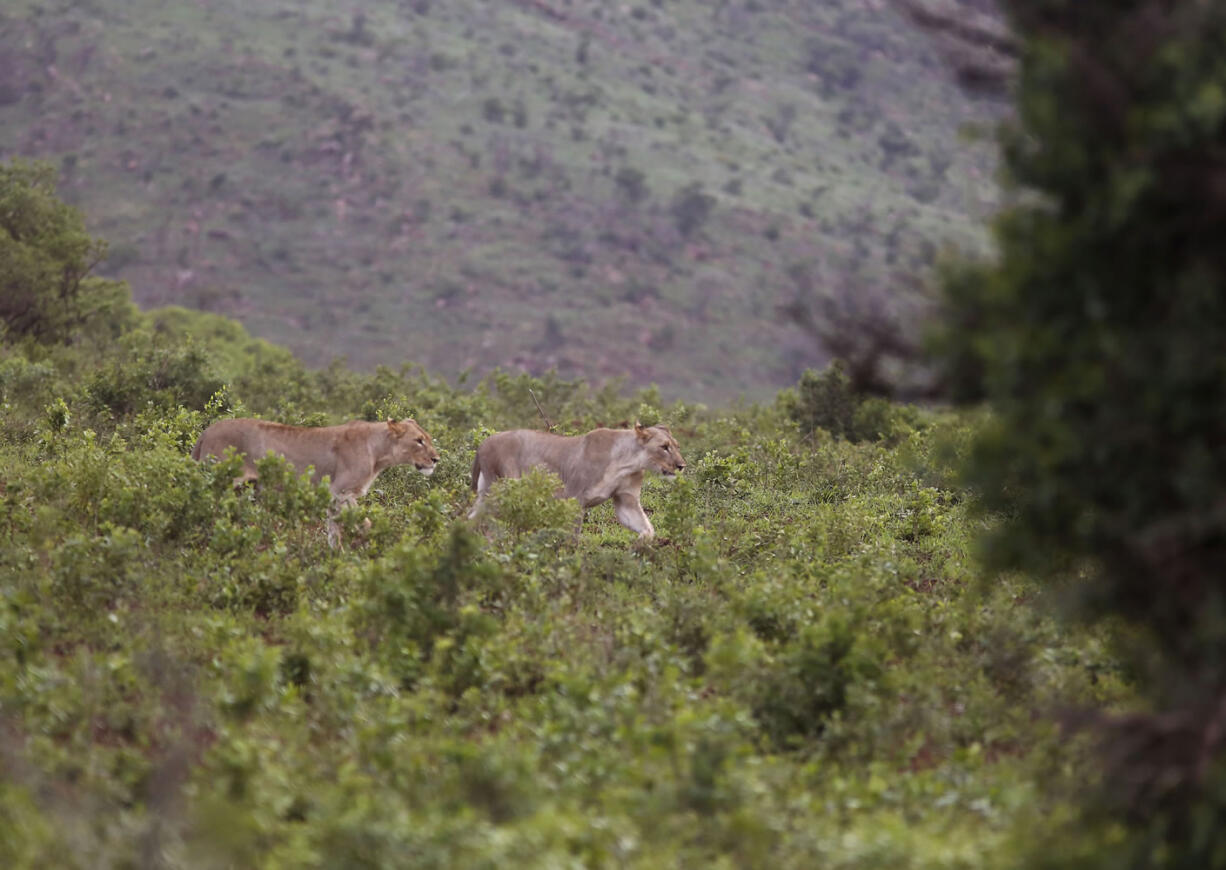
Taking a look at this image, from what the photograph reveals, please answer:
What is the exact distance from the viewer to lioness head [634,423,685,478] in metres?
15.9

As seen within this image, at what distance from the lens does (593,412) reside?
2855cm

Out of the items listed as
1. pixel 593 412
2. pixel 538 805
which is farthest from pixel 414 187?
pixel 538 805

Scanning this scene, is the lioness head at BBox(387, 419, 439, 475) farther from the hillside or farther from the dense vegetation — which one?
the hillside

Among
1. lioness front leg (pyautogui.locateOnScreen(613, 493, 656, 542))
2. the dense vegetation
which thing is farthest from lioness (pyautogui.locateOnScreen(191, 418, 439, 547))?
lioness front leg (pyautogui.locateOnScreen(613, 493, 656, 542))

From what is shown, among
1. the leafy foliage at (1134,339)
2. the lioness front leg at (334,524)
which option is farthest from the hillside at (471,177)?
the leafy foliage at (1134,339)

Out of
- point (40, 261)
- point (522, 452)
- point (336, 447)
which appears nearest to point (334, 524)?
point (336, 447)

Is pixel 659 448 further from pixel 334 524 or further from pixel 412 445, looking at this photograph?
pixel 334 524

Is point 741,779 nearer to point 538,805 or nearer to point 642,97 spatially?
point 538,805

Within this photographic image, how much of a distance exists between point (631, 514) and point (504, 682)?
230 inches

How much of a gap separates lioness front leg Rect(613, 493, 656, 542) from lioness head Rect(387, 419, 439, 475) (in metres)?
2.23

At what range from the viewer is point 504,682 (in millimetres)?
9891

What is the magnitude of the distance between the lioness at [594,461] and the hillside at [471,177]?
1964 inches

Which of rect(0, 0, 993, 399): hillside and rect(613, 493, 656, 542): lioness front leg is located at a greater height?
rect(613, 493, 656, 542): lioness front leg

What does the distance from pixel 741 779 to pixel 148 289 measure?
67.7m
